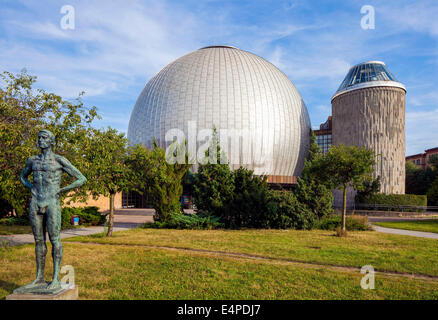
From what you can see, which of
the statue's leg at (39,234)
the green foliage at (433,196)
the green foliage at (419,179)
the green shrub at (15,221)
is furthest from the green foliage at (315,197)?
the green foliage at (419,179)

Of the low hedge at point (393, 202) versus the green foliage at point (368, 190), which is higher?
the green foliage at point (368, 190)

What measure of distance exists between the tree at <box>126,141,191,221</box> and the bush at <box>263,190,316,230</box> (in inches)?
244

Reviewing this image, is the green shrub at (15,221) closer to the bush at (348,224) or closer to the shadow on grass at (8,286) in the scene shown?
the shadow on grass at (8,286)

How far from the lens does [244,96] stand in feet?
115

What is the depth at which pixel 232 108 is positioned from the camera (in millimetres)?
34156

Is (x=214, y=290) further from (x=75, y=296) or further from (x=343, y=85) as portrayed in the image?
(x=343, y=85)

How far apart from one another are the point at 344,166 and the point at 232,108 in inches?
838

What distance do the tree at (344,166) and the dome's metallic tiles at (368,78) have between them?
2470cm

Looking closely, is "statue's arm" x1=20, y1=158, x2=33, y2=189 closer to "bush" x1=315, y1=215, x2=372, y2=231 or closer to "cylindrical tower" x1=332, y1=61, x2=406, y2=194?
"bush" x1=315, y1=215, x2=372, y2=231

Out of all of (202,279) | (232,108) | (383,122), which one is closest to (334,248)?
(202,279)

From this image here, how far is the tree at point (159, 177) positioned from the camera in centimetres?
1650

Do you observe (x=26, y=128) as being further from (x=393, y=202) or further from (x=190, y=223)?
(x=393, y=202)

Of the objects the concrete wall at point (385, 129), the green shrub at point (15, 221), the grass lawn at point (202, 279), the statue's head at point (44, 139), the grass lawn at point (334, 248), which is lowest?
the green shrub at point (15, 221)
